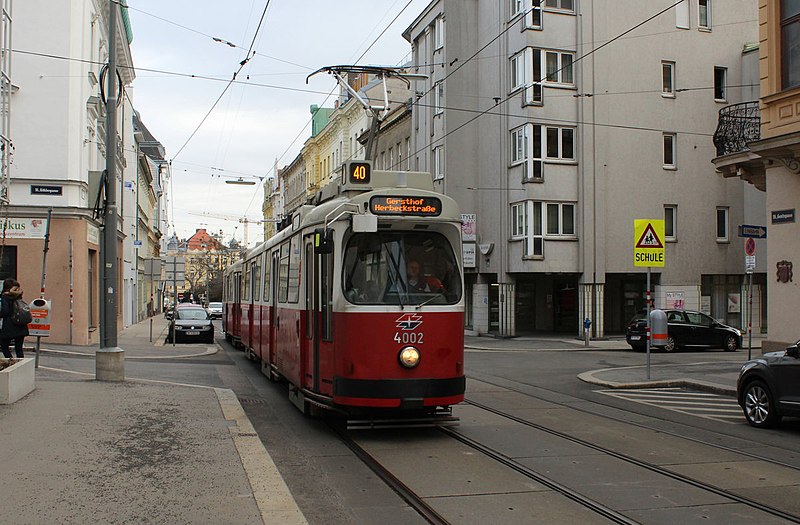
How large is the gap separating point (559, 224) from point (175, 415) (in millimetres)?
25412

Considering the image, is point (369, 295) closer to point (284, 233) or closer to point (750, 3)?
point (284, 233)

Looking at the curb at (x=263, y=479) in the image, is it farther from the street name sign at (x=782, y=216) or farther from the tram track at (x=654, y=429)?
the street name sign at (x=782, y=216)

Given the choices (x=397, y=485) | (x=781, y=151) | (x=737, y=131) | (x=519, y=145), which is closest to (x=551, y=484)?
(x=397, y=485)

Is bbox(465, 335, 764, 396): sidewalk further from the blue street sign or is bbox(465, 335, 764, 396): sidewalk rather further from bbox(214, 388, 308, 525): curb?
bbox(214, 388, 308, 525): curb

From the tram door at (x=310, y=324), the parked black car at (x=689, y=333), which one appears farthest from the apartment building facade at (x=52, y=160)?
the parked black car at (x=689, y=333)

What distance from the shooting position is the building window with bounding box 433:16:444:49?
135ft

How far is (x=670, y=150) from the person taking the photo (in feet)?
119

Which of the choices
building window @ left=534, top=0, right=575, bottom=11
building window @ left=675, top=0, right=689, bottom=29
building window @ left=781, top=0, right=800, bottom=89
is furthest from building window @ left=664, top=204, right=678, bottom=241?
building window @ left=781, top=0, right=800, bottom=89

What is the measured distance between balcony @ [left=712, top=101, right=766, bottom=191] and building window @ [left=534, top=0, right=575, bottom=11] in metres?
15.2

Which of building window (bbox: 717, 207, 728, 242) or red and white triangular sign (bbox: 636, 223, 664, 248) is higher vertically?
building window (bbox: 717, 207, 728, 242)

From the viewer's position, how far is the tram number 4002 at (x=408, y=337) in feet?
32.2

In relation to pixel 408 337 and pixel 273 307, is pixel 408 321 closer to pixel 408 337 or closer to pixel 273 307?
pixel 408 337

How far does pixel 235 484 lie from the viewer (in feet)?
24.0

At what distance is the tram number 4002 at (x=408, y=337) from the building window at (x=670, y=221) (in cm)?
2831
